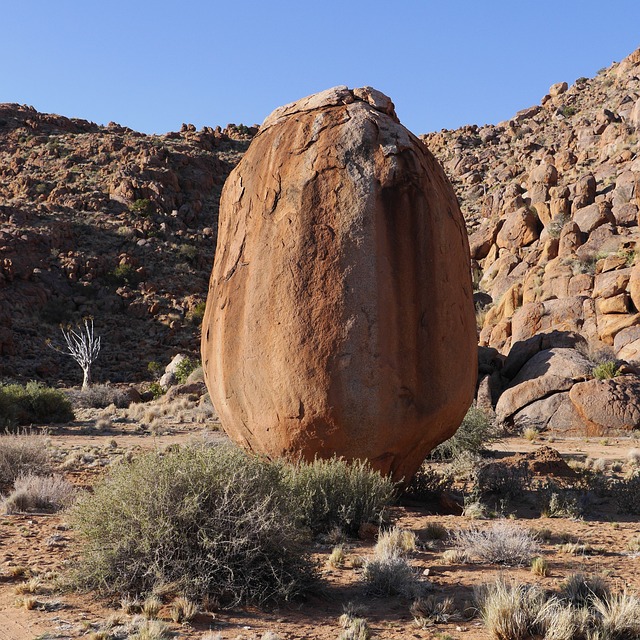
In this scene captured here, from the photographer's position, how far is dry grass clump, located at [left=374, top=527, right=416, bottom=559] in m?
5.46

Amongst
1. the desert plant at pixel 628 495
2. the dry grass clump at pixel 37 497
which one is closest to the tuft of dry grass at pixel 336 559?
the dry grass clump at pixel 37 497

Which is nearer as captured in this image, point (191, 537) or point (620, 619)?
point (620, 619)

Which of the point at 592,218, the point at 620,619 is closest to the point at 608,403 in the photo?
the point at 620,619

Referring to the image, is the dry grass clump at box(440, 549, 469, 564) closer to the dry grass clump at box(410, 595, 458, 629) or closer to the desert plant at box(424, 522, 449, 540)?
the desert plant at box(424, 522, 449, 540)

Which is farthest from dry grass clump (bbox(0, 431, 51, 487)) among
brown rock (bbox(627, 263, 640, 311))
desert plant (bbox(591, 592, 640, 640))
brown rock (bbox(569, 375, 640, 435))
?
brown rock (bbox(627, 263, 640, 311))

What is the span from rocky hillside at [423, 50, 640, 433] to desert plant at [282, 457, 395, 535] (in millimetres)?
10194

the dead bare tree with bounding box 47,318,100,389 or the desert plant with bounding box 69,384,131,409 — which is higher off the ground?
the dead bare tree with bounding box 47,318,100,389

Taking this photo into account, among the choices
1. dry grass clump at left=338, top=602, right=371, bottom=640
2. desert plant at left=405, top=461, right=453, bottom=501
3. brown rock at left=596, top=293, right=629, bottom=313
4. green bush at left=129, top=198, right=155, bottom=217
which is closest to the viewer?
dry grass clump at left=338, top=602, right=371, bottom=640

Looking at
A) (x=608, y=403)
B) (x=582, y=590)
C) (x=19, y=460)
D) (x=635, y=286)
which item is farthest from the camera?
(x=635, y=286)

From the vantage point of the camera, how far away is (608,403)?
595 inches

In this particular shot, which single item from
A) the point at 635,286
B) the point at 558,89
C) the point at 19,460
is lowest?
the point at 19,460

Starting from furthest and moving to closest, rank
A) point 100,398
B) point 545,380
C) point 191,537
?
point 100,398, point 545,380, point 191,537

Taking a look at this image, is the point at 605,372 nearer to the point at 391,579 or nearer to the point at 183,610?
the point at 391,579

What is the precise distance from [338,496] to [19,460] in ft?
16.7
